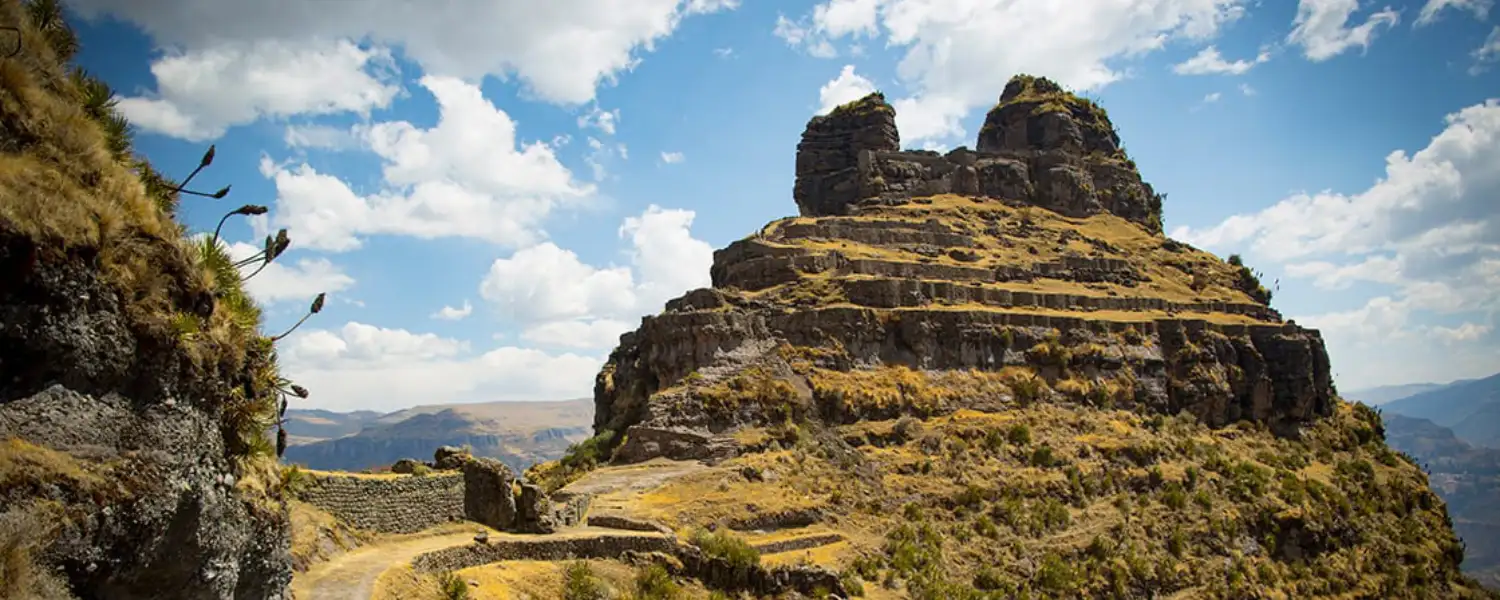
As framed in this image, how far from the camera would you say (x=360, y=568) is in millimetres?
16859

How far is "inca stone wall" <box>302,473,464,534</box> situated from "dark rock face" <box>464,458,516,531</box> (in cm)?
37

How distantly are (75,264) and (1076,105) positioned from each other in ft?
261

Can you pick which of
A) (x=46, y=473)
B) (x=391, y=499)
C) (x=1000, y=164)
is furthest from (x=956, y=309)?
(x=46, y=473)

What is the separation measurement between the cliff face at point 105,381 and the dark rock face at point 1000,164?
2201 inches

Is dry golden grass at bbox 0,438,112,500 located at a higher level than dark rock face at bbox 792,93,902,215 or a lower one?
lower

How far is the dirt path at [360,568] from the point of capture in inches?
592

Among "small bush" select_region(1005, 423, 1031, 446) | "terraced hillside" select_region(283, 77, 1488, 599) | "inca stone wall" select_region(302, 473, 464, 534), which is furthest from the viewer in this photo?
"small bush" select_region(1005, 423, 1031, 446)

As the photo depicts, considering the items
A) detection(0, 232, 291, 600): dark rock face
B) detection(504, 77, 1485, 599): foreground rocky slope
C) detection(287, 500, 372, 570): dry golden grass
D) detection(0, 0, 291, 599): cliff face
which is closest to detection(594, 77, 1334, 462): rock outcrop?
detection(504, 77, 1485, 599): foreground rocky slope

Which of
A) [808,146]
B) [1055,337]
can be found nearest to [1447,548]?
[1055,337]

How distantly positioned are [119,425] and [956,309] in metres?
41.5

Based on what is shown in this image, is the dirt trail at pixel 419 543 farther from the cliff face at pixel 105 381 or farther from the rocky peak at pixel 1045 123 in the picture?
the rocky peak at pixel 1045 123

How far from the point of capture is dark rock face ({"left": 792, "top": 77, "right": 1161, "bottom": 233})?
67.7 metres

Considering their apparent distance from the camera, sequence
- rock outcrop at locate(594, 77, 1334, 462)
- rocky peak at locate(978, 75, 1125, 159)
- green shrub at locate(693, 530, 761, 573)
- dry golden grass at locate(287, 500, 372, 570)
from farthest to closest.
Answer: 1. rocky peak at locate(978, 75, 1125, 159)
2. rock outcrop at locate(594, 77, 1334, 462)
3. green shrub at locate(693, 530, 761, 573)
4. dry golden grass at locate(287, 500, 372, 570)

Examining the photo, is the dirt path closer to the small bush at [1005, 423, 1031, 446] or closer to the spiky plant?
the spiky plant
